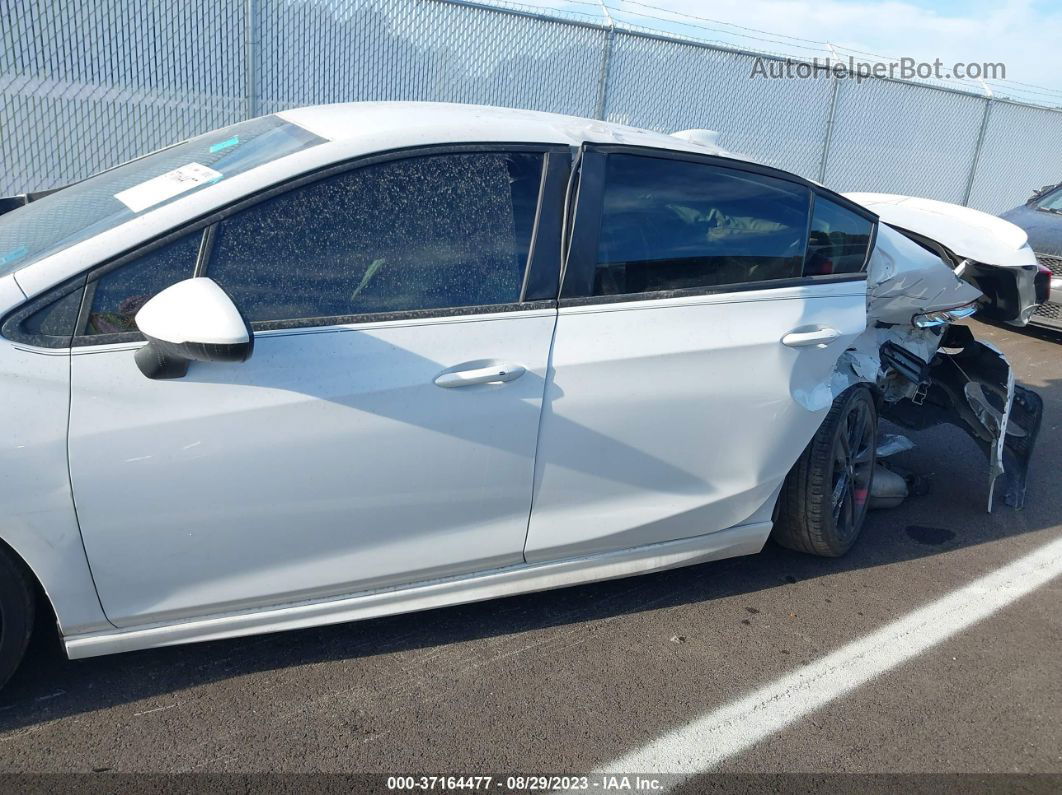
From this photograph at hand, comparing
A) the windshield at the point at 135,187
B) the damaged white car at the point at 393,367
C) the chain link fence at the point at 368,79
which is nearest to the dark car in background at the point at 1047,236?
the chain link fence at the point at 368,79

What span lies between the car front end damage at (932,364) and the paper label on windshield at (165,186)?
248 cm

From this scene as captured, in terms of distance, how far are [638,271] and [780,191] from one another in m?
0.81

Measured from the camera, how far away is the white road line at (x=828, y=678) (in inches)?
107

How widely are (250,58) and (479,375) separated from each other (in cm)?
603

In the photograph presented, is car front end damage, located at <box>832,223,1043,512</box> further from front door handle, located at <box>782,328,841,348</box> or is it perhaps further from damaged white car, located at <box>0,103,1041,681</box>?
damaged white car, located at <box>0,103,1041,681</box>

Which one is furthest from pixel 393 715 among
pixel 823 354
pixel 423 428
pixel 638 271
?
pixel 823 354

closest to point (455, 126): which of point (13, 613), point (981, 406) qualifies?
point (13, 613)

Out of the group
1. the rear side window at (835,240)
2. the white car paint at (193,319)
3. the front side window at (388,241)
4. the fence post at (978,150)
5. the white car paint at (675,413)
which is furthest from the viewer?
the fence post at (978,150)

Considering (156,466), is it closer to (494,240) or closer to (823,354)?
(494,240)

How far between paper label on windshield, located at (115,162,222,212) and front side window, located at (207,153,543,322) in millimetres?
253

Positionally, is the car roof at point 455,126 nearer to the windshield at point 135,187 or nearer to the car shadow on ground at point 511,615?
the windshield at point 135,187

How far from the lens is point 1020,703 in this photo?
3.10m

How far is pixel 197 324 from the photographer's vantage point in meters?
2.26

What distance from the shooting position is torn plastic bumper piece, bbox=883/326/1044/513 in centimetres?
443
